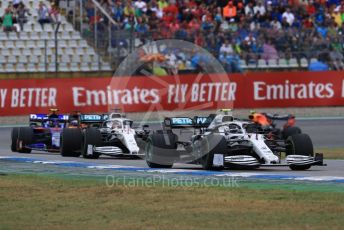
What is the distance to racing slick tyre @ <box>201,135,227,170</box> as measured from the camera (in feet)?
59.7

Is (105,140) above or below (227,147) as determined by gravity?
above

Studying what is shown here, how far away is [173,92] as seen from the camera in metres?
37.4

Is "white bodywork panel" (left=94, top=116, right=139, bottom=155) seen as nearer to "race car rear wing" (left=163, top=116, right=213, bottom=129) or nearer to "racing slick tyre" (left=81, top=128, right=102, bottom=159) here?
"racing slick tyre" (left=81, top=128, right=102, bottom=159)

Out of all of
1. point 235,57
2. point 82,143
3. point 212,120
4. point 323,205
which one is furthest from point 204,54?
point 323,205

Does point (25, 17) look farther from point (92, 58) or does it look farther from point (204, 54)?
point (204, 54)

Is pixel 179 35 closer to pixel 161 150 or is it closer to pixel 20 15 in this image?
pixel 20 15

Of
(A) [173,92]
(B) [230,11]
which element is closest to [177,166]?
(A) [173,92]

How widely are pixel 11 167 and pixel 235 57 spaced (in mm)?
19241

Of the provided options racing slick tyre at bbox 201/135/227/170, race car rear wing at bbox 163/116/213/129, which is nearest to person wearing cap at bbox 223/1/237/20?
race car rear wing at bbox 163/116/213/129

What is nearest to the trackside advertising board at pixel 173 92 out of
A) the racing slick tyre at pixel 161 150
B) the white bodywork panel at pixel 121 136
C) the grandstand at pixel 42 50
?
the grandstand at pixel 42 50

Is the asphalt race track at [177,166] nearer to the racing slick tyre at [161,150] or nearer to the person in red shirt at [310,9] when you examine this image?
the racing slick tyre at [161,150]

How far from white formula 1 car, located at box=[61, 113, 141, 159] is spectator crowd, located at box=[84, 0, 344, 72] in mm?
14325

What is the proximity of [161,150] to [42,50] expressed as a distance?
1810 centimetres

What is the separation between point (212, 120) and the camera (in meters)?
19.8
